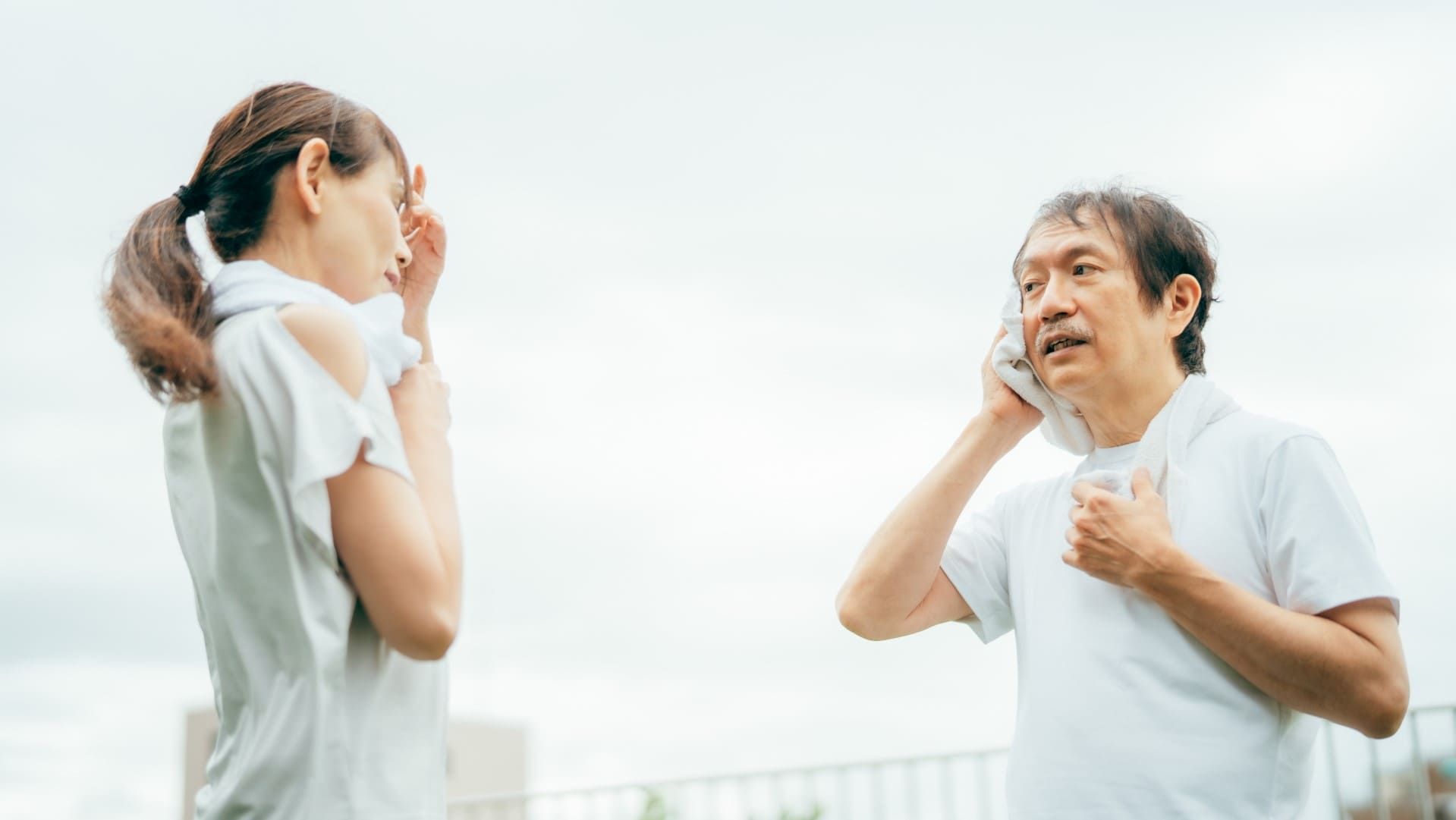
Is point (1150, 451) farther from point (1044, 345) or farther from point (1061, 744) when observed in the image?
point (1061, 744)

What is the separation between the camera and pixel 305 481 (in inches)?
55.2

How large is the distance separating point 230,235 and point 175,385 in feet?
0.89

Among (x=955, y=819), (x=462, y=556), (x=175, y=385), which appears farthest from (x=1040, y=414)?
(x=955, y=819)

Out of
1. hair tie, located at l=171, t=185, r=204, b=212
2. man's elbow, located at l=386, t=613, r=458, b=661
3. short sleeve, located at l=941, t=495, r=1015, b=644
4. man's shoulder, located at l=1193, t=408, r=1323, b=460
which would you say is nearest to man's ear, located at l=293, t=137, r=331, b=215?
hair tie, located at l=171, t=185, r=204, b=212

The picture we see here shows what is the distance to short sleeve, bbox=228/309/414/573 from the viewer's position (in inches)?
55.7

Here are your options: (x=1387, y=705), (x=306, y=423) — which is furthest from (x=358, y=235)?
(x=1387, y=705)

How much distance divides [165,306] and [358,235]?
24 centimetres

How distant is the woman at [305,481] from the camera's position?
141 centimetres

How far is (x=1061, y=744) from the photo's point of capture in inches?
82.7

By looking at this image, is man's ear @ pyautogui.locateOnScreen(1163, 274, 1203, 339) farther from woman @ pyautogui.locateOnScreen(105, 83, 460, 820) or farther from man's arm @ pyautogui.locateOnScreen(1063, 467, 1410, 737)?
woman @ pyautogui.locateOnScreen(105, 83, 460, 820)

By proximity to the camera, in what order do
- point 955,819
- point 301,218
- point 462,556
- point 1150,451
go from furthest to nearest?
point 955,819, point 1150,451, point 301,218, point 462,556

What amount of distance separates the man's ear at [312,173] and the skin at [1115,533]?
1.23 m

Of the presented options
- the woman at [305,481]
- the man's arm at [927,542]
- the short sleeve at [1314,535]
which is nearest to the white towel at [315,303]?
the woman at [305,481]

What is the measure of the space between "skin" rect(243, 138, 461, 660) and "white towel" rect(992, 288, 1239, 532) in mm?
1109
